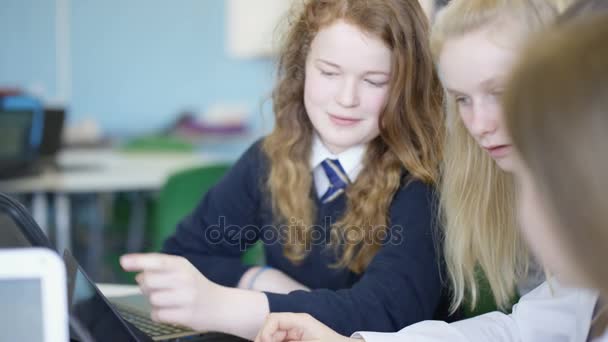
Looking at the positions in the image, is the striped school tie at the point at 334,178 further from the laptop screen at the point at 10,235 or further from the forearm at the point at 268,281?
the laptop screen at the point at 10,235

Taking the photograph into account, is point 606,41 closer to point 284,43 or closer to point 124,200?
point 284,43

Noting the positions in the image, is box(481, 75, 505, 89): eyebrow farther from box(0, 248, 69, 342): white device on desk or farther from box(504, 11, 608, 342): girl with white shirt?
box(0, 248, 69, 342): white device on desk

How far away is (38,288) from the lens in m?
0.57

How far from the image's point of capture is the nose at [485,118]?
0.99 meters

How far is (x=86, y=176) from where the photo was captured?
3078 millimetres

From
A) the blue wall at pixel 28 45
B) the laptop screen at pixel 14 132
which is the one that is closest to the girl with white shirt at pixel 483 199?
the laptop screen at pixel 14 132

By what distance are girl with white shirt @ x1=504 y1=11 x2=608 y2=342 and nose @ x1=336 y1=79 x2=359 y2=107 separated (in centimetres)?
66

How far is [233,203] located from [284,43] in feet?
1.04

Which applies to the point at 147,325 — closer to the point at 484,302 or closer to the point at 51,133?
the point at 484,302

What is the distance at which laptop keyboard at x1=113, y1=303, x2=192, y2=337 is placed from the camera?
3.34 feet

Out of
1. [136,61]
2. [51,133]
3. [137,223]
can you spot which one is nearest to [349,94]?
[51,133]

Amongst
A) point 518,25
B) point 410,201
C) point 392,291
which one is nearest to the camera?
point 518,25

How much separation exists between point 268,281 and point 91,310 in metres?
0.62

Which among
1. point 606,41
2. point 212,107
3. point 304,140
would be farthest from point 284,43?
point 212,107
